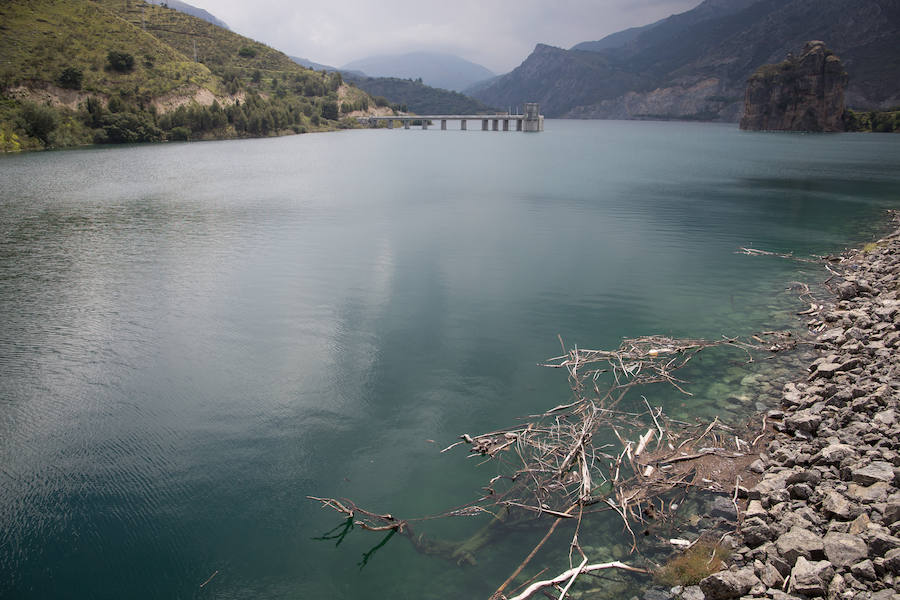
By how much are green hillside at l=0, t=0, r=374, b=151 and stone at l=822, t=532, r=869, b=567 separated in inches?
3198

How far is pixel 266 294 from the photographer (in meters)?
17.3

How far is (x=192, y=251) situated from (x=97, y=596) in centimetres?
1775

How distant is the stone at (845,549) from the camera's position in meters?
5.30

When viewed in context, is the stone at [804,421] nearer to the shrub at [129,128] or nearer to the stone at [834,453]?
the stone at [834,453]

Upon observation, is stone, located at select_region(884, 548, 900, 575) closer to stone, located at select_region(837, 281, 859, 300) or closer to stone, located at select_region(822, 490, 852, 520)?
stone, located at select_region(822, 490, 852, 520)

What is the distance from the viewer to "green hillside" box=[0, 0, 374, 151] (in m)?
69.9

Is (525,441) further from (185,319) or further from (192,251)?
(192,251)

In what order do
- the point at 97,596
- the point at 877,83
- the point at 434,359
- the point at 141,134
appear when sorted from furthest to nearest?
the point at 877,83 → the point at 141,134 → the point at 434,359 → the point at 97,596

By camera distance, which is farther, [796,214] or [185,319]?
[796,214]

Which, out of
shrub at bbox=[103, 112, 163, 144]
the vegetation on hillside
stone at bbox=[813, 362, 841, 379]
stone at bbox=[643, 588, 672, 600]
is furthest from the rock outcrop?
stone at bbox=[643, 588, 672, 600]

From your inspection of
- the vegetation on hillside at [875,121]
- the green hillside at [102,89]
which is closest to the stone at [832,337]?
the green hillside at [102,89]

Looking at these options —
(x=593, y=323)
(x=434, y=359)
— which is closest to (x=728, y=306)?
(x=593, y=323)

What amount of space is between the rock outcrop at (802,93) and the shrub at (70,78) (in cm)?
16337

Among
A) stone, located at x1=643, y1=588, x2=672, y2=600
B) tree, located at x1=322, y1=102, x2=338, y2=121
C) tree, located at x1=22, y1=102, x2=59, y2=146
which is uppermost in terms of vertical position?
tree, located at x1=322, y1=102, x2=338, y2=121
